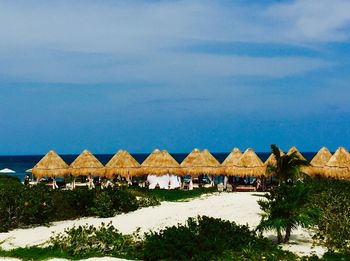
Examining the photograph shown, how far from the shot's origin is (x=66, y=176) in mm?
37250

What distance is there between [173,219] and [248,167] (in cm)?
1398

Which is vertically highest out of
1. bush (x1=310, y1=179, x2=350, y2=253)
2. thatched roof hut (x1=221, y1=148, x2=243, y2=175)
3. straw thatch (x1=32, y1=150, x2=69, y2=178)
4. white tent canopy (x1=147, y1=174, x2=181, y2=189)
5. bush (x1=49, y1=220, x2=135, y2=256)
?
thatched roof hut (x1=221, y1=148, x2=243, y2=175)

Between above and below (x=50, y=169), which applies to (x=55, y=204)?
below

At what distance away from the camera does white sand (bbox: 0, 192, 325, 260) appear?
17.1 m

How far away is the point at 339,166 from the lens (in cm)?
3372

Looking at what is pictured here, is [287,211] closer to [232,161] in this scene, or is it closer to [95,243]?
[95,243]

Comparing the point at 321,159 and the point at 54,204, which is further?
the point at 321,159

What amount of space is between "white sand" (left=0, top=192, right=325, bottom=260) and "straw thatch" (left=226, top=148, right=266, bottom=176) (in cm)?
624

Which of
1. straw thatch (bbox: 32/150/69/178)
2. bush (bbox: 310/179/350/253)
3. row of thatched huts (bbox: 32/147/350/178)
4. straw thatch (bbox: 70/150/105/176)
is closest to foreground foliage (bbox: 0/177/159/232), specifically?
bush (bbox: 310/179/350/253)

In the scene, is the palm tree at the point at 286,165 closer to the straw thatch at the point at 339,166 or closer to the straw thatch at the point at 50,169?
the straw thatch at the point at 339,166

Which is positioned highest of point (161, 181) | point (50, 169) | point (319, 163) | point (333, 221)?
point (319, 163)

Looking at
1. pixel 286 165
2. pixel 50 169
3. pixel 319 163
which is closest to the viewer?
pixel 286 165

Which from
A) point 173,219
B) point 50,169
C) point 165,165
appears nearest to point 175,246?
point 173,219

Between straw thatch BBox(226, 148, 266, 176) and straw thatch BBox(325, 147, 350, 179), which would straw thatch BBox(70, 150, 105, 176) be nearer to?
straw thatch BBox(226, 148, 266, 176)
